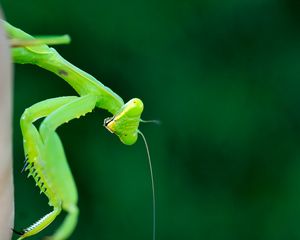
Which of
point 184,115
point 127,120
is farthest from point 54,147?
point 184,115

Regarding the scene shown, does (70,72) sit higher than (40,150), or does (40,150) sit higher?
(70,72)

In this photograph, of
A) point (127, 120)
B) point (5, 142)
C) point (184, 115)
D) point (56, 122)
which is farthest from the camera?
point (184, 115)

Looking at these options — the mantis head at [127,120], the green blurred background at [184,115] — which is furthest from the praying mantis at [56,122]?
the green blurred background at [184,115]

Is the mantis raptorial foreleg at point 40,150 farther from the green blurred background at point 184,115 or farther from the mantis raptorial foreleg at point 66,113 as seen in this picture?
the green blurred background at point 184,115

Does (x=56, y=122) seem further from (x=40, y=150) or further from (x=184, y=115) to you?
(x=184, y=115)

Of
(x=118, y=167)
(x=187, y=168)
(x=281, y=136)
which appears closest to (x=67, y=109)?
(x=118, y=167)

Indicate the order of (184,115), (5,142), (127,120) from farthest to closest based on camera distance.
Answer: (184,115), (127,120), (5,142)

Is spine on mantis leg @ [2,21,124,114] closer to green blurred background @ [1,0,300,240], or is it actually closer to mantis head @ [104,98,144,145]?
mantis head @ [104,98,144,145]
